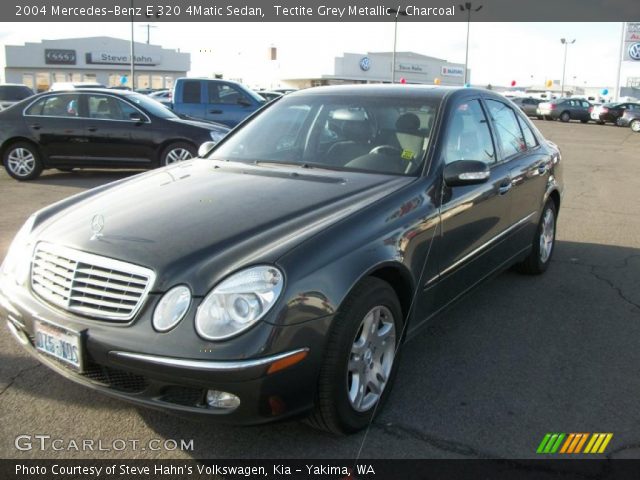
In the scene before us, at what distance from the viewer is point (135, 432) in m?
2.92

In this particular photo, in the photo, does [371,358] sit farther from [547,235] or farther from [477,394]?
[547,235]

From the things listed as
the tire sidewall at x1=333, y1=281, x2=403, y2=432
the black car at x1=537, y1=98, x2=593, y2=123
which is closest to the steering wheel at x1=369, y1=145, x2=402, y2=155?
the tire sidewall at x1=333, y1=281, x2=403, y2=432

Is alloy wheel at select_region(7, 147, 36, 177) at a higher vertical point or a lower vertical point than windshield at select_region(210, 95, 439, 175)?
lower

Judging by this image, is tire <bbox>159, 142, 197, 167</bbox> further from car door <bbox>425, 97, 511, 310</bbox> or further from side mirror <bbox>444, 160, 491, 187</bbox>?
side mirror <bbox>444, 160, 491, 187</bbox>

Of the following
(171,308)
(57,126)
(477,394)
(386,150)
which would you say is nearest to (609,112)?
(57,126)

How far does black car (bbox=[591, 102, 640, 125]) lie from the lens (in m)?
35.6

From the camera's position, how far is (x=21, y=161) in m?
10.4

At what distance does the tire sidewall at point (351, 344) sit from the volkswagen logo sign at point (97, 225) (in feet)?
3.92

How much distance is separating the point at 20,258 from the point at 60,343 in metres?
0.65

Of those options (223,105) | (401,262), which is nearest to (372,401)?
(401,262)

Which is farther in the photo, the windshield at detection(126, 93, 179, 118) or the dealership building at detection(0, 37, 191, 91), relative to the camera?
the dealership building at detection(0, 37, 191, 91)

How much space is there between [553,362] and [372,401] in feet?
4.69

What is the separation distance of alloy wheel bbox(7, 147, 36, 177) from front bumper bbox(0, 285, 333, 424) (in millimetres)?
8775

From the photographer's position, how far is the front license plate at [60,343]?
8.54 ft
